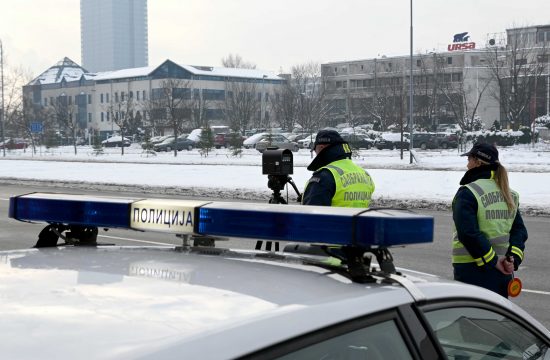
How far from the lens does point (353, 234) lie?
1.82m

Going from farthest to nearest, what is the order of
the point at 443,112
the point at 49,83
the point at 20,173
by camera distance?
the point at 49,83
the point at 443,112
the point at 20,173

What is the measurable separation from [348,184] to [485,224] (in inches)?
35.5

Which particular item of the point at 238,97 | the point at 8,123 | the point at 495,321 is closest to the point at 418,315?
the point at 495,321

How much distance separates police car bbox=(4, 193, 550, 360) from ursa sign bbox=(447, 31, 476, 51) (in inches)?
4392

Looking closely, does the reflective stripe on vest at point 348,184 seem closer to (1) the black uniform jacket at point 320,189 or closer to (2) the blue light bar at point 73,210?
(1) the black uniform jacket at point 320,189

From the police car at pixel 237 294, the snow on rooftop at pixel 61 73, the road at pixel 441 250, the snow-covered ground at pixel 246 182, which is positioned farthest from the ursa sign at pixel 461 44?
the police car at pixel 237 294

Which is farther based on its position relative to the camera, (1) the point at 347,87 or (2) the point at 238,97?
(1) the point at 347,87

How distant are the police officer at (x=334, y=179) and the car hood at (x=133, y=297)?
2675 mm

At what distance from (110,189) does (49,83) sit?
116840mm

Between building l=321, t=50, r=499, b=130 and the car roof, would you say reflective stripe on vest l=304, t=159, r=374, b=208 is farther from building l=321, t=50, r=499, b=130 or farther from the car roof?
building l=321, t=50, r=499, b=130

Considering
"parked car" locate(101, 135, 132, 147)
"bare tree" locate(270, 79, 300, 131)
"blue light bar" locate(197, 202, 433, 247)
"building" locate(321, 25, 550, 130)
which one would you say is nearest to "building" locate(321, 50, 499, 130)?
"building" locate(321, 25, 550, 130)

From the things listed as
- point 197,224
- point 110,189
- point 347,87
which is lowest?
point 110,189

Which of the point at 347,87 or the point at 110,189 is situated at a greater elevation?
the point at 347,87

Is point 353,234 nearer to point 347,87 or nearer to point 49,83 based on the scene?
point 347,87
